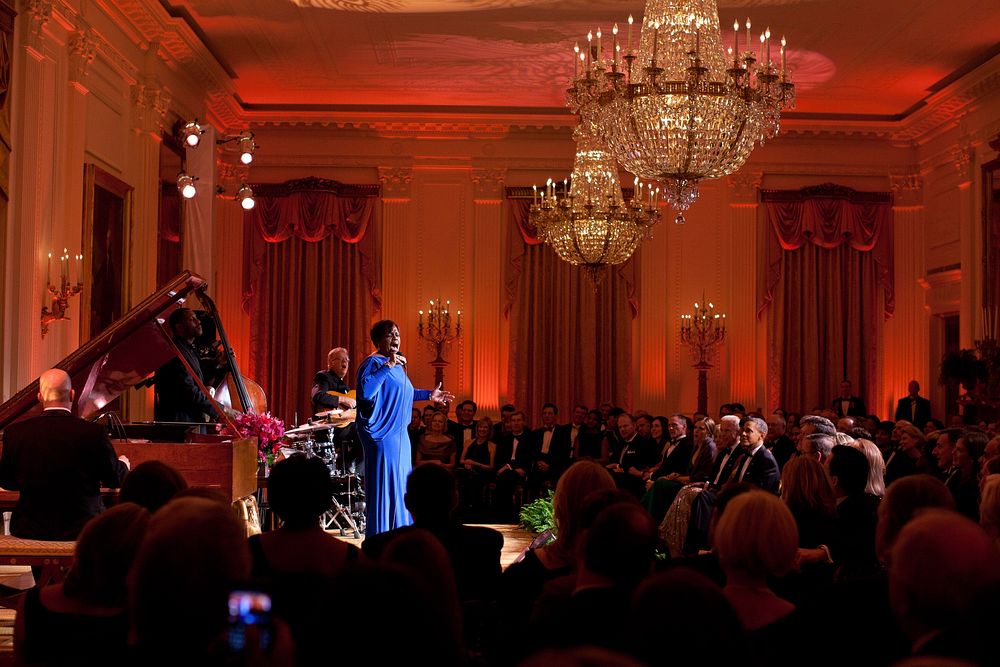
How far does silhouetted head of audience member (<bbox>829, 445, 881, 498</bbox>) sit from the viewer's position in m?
4.88

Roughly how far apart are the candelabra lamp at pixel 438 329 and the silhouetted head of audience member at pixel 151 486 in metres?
10.8

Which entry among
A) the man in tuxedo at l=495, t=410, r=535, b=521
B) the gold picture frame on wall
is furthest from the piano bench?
the man in tuxedo at l=495, t=410, r=535, b=521

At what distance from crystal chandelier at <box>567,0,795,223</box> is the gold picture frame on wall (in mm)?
5224

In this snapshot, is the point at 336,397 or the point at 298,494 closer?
the point at 298,494

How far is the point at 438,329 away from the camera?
1456 cm

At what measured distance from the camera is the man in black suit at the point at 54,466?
4.62m

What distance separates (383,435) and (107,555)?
448cm

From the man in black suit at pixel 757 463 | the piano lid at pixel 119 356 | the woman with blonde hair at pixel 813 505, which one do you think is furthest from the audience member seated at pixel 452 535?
the man in black suit at pixel 757 463

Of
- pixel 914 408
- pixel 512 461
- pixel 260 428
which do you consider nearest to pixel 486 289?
pixel 512 461

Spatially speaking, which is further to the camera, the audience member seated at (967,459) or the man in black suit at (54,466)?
the audience member seated at (967,459)

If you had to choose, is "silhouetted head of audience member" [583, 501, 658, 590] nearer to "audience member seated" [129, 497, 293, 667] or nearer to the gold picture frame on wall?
"audience member seated" [129, 497, 293, 667]

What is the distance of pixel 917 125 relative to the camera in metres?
14.4

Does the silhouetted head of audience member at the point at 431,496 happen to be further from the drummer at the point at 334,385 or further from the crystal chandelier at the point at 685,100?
the drummer at the point at 334,385

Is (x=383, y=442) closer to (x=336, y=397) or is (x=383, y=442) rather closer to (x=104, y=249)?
(x=336, y=397)
